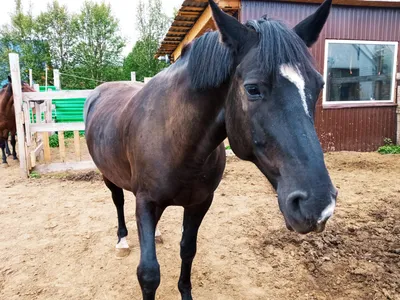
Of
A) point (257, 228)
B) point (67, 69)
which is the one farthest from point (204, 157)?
point (67, 69)

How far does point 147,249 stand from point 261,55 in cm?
125

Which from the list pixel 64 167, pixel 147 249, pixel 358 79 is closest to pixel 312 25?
pixel 147 249

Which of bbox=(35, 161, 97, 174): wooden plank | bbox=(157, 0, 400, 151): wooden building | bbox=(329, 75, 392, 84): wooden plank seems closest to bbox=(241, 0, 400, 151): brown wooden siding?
bbox=(157, 0, 400, 151): wooden building

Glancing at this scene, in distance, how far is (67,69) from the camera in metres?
16.2

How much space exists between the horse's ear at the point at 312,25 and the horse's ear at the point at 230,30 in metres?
0.29

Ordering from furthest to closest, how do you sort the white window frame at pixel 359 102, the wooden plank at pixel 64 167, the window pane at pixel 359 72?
the window pane at pixel 359 72 → the white window frame at pixel 359 102 → the wooden plank at pixel 64 167

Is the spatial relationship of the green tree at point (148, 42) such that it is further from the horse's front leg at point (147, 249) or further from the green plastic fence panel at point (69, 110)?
the horse's front leg at point (147, 249)

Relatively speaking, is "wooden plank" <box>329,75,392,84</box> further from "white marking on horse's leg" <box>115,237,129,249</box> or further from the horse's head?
the horse's head

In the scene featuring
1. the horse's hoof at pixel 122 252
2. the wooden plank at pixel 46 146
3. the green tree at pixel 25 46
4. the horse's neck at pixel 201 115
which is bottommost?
the horse's hoof at pixel 122 252

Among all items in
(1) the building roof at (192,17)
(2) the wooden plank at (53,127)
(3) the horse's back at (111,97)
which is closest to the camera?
(3) the horse's back at (111,97)

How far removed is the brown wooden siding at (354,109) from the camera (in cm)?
710

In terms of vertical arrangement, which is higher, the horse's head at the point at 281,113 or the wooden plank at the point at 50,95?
the wooden plank at the point at 50,95

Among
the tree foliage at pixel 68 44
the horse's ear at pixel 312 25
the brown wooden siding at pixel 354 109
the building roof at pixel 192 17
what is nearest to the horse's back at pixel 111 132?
the horse's ear at pixel 312 25

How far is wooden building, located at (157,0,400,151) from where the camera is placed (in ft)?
23.3
